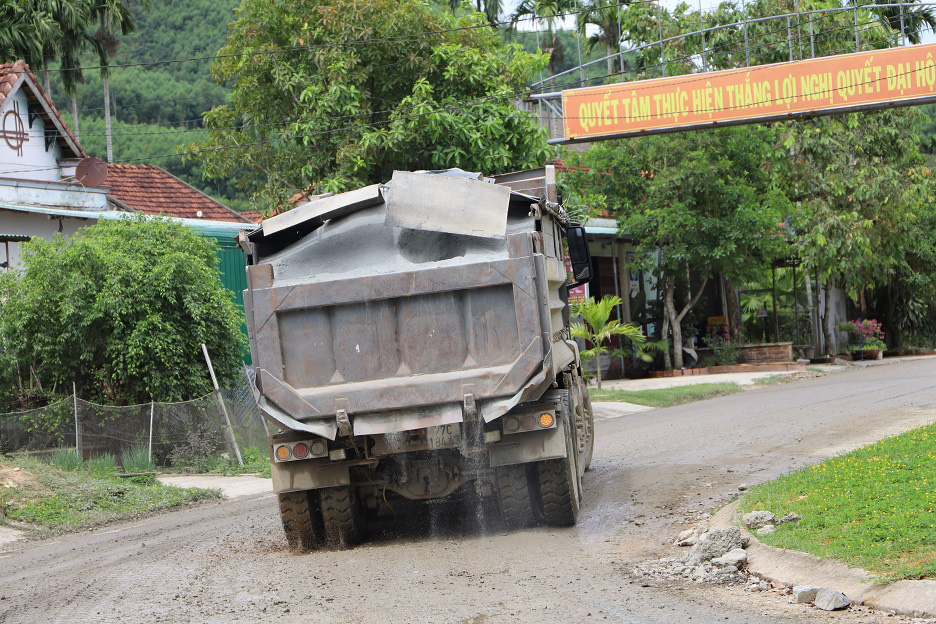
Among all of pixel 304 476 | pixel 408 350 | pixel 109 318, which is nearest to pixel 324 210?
pixel 408 350

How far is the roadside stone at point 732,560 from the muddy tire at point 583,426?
375 cm

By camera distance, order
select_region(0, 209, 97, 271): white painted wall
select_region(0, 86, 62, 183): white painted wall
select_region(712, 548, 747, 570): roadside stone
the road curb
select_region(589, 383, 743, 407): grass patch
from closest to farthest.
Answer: the road curb → select_region(712, 548, 747, 570): roadside stone → select_region(0, 209, 97, 271): white painted wall → select_region(589, 383, 743, 407): grass patch → select_region(0, 86, 62, 183): white painted wall

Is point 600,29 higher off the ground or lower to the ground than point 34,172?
higher

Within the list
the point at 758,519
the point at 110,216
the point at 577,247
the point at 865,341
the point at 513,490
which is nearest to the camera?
the point at 758,519

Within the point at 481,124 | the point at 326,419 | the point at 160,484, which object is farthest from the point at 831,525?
the point at 481,124

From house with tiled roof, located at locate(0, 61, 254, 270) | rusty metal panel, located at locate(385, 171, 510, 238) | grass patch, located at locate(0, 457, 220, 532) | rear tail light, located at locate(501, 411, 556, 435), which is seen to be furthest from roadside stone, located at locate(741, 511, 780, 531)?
house with tiled roof, located at locate(0, 61, 254, 270)

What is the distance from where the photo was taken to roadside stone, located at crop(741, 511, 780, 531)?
811 cm

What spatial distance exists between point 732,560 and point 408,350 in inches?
124

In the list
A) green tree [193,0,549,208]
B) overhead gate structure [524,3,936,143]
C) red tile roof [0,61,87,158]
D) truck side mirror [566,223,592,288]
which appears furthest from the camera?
red tile roof [0,61,87,158]

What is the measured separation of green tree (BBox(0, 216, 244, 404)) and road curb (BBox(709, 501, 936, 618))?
437 inches

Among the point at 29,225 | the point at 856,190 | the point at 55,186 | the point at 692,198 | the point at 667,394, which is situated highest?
the point at 55,186

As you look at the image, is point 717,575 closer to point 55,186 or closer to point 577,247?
point 577,247

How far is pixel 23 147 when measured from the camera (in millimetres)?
24641

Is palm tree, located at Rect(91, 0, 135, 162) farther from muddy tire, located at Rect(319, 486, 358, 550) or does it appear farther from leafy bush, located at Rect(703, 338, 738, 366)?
muddy tire, located at Rect(319, 486, 358, 550)
